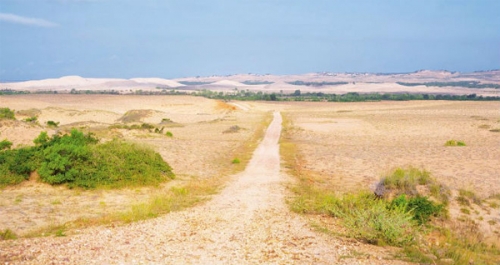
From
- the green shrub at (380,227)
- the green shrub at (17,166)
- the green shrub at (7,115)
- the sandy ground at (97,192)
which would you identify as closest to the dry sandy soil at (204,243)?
the green shrub at (380,227)

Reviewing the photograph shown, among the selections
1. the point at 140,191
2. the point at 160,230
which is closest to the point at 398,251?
the point at 160,230

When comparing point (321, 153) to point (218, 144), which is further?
point (218, 144)

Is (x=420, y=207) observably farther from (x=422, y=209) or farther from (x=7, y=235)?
(x=7, y=235)

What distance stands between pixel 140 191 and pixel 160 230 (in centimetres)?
456

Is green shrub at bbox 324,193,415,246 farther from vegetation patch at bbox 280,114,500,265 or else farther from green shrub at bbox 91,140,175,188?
green shrub at bbox 91,140,175,188

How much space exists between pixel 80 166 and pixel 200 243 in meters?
6.90

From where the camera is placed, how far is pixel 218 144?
2641cm

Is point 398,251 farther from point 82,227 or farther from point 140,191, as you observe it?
point 140,191

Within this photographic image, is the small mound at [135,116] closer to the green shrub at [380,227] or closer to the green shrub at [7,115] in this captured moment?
the green shrub at [7,115]

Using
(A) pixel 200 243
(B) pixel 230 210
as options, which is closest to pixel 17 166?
(B) pixel 230 210

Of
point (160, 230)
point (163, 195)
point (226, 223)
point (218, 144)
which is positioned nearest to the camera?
point (160, 230)

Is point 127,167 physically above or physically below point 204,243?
above

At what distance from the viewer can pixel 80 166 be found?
43.8ft

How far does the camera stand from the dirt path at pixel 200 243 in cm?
704
